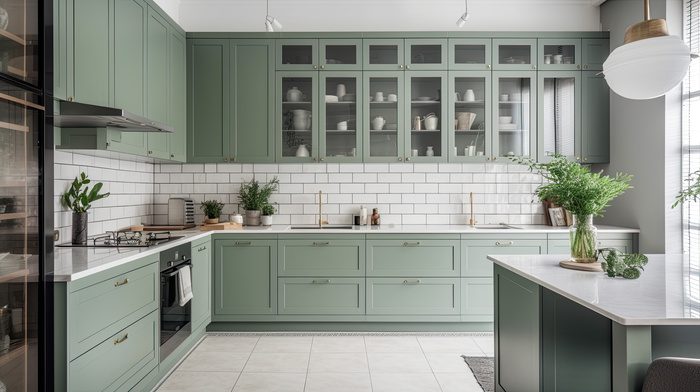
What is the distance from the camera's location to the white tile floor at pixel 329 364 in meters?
→ 3.06

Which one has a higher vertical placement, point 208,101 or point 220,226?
point 208,101

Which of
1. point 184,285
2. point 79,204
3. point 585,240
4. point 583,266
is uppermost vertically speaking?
point 79,204

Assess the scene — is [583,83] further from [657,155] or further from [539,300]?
[539,300]

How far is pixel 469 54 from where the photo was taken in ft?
14.6

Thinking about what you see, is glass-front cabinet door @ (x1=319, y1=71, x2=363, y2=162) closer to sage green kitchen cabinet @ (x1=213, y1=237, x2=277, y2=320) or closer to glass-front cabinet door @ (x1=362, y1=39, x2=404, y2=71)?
glass-front cabinet door @ (x1=362, y1=39, x2=404, y2=71)

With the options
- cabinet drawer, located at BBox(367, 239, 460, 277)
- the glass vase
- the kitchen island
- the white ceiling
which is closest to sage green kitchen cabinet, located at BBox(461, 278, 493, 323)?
cabinet drawer, located at BBox(367, 239, 460, 277)

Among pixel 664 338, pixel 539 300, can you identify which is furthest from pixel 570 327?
pixel 664 338

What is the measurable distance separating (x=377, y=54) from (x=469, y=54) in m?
0.90

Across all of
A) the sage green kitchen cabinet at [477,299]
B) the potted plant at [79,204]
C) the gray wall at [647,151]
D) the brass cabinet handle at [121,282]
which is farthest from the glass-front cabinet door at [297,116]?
the gray wall at [647,151]

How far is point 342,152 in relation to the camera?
4.48 metres

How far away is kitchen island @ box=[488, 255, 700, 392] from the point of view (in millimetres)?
1451

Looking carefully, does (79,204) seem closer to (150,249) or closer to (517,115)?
(150,249)

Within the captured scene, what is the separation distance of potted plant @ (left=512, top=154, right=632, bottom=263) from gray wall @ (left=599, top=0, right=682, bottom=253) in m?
1.89

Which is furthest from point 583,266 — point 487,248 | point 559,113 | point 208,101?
point 208,101
